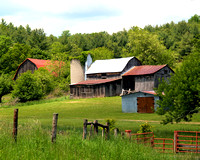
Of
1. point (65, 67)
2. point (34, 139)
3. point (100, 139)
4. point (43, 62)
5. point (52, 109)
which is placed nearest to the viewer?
point (34, 139)

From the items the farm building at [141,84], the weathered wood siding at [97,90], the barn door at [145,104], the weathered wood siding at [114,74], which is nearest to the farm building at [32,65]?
the weathered wood siding at [114,74]

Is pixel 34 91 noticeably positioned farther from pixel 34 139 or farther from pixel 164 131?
pixel 34 139

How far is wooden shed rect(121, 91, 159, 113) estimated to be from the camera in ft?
171

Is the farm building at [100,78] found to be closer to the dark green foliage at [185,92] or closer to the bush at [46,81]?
the bush at [46,81]

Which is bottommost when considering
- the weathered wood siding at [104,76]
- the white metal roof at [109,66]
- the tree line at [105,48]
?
the weathered wood siding at [104,76]

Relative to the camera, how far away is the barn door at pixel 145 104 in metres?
52.1

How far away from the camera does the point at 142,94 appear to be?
5341 cm

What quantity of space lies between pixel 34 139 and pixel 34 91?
188ft

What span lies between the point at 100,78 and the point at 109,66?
3.73m

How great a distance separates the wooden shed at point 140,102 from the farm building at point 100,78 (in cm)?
1960

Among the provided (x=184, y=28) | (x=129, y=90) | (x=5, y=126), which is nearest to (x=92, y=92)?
(x=129, y=90)

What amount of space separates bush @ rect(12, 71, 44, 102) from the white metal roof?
1546 centimetres

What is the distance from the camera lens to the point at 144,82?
70.0 meters

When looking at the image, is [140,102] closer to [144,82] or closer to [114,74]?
[144,82]
